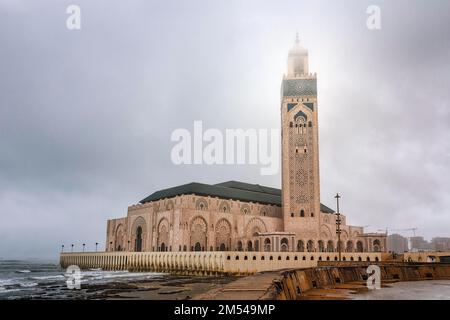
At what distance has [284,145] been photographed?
79.0 metres

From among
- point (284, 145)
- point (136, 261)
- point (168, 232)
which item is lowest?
point (136, 261)

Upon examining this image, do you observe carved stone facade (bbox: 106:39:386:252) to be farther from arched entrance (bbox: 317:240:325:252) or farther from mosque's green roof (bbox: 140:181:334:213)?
mosque's green roof (bbox: 140:181:334:213)

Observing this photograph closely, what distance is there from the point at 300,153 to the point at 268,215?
16028 millimetres

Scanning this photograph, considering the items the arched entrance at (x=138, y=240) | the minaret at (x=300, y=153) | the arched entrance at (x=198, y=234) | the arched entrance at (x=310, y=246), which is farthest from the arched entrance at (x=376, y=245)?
the arched entrance at (x=138, y=240)

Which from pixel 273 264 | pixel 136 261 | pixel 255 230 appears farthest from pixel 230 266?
pixel 255 230

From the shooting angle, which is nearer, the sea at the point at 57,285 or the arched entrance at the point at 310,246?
the sea at the point at 57,285

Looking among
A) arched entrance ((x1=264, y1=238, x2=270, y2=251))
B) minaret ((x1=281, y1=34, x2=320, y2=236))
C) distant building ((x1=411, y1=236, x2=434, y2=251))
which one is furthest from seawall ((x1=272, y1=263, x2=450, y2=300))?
distant building ((x1=411, y1=236, x2=434, y2=251))

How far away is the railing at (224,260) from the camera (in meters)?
52.8

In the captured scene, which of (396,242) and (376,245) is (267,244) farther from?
(396,242)

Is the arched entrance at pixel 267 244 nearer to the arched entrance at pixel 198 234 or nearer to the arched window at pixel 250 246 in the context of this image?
the arched window at pixel 250 246

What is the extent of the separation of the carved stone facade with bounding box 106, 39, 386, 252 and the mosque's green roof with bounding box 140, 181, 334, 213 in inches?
11.8

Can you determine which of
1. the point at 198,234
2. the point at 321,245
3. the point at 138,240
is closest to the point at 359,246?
the point at 321,245
